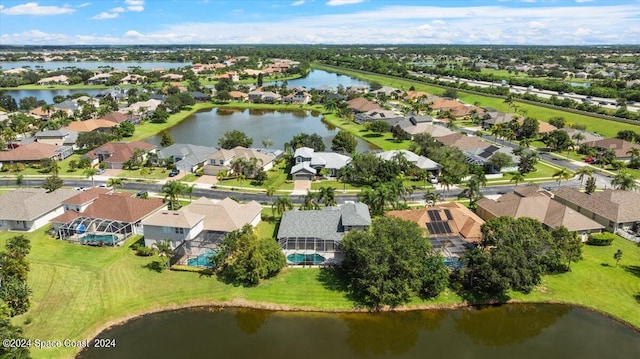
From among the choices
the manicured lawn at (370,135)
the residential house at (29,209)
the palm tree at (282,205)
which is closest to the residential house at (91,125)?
the residential house at (29,209)

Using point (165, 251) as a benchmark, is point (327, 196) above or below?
above

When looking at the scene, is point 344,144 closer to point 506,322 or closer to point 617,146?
point 506,322

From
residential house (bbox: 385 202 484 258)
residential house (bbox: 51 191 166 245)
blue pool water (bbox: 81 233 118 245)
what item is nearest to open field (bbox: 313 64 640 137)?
residential house (bbox: 385 202 484 258)

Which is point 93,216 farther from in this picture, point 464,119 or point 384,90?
point 384,90

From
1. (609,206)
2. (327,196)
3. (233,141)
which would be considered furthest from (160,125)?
(609,206)

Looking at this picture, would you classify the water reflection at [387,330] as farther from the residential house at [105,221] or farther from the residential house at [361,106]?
the residential house at [361,106]

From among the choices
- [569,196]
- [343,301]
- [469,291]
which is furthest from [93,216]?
[569,196]

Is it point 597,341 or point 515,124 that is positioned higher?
point 515,124
